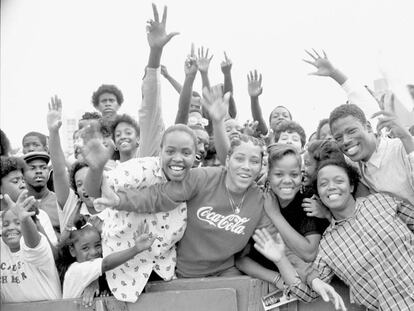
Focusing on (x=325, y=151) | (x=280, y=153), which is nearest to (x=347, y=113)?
(x=325, y=151)

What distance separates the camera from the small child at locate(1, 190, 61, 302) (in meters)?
3.26

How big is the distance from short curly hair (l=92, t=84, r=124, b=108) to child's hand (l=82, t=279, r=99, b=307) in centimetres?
263

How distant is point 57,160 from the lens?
3.80m

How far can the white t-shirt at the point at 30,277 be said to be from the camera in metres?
3.31

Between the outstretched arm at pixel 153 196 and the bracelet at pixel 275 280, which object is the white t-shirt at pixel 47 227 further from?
the bracelet at pixel 275 280

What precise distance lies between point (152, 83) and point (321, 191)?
1.30 metres

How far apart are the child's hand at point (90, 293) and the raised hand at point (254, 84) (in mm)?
2556

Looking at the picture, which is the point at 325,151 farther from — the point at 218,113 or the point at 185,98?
the point at 185,98

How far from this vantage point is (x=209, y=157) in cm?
449

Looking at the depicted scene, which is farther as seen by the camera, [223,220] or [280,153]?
[280,153]

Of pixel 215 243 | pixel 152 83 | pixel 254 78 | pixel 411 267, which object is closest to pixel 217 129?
pixel 152 83

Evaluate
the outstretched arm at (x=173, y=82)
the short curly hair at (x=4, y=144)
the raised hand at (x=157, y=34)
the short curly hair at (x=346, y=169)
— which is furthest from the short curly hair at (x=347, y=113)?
the short curly hair at (x=4, y=144)

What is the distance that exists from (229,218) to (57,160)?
4.76 ft

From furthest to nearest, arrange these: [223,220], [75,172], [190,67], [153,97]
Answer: [75,172] → [190,67] → [153,97] → [223,220]
